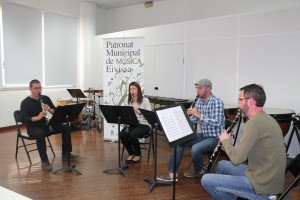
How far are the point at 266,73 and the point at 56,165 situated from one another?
382cm

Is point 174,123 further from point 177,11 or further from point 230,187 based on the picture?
point 177,11

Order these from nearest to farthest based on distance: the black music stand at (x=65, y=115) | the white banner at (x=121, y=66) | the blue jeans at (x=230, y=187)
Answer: the blue jeans at (x=230, y=187), the black music stand at (x=65, y=115), the white banner at (x=121, y=66)

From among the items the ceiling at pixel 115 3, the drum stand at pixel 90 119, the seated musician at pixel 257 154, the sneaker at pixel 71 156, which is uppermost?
the ceiling at pixel 115 3

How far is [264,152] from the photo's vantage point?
2107mm

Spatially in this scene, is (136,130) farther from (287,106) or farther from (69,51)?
(69,51)

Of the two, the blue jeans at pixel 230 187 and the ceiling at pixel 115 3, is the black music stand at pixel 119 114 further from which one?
the ceiling at pixel 115 3

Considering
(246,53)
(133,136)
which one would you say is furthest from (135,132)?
(246,53)

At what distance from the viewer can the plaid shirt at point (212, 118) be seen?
350 cm

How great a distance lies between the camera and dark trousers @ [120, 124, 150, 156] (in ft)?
14.1

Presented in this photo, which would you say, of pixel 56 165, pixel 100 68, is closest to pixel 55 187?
pixel 56 165

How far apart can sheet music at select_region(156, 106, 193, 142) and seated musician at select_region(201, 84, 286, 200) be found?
53 centimetres

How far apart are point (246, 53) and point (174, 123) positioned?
2.99 metres

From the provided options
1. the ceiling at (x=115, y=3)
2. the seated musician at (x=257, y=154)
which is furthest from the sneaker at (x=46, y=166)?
the ceiling at (x=115, y=3)

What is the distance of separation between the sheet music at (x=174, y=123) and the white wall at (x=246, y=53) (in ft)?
8.67
